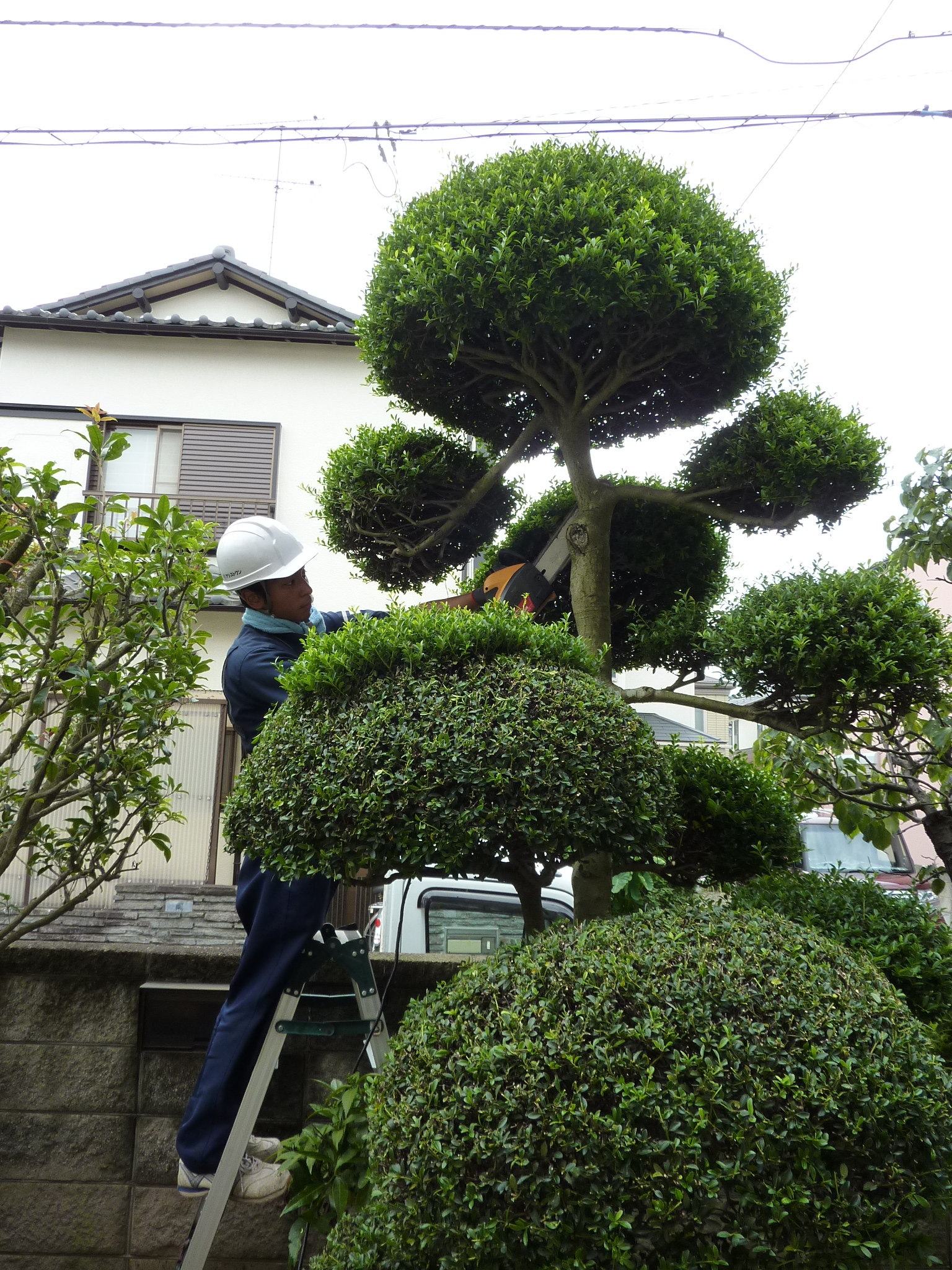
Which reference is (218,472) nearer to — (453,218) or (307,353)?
(307,353)

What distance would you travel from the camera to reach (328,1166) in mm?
2377

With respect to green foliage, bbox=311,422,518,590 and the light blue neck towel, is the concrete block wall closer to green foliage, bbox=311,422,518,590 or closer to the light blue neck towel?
green foliage, bbox=311,422,518,590

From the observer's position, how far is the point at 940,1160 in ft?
5.76

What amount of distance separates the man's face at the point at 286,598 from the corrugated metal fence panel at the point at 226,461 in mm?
8104

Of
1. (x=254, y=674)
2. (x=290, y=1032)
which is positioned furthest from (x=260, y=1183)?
(x=254, y=674)

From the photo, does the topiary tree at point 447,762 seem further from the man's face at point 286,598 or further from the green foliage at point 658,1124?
the man's face at point 286,598

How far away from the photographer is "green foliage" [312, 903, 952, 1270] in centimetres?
162

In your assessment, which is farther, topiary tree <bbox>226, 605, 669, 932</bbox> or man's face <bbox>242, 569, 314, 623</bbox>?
man's face <bbox>242, 569, 314, 623</bbox>

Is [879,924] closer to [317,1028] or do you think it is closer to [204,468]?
[317,1028]

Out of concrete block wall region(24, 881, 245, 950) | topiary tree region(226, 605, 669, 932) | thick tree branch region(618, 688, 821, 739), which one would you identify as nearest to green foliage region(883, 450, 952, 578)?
thick tree branch region(618, 688, 821, 739)

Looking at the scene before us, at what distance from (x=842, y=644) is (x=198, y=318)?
10.7m

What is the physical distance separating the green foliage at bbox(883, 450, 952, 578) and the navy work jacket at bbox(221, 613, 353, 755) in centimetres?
239

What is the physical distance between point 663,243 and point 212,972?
299 cm

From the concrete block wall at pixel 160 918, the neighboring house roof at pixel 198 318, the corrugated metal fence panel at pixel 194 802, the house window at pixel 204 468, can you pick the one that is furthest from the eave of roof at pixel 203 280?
the concrete block wall at pixel 160 918
